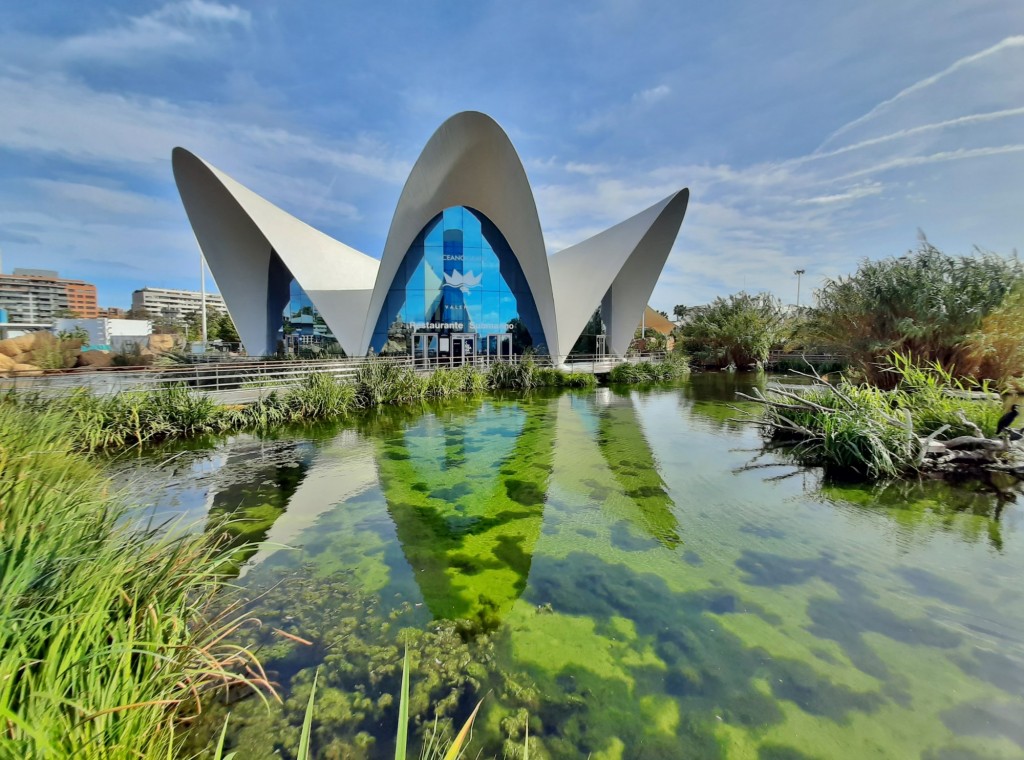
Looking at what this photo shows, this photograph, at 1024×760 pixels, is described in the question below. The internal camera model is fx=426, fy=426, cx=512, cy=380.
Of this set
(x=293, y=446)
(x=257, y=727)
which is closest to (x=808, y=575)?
(x=257, y=727)

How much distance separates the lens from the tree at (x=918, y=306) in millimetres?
8680

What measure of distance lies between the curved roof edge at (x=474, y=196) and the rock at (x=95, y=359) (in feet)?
30.6

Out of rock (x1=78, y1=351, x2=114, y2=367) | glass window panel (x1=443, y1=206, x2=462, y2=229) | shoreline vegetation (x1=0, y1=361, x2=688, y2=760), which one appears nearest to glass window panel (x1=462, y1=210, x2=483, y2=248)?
glass window panel (x1=443, y1=206, x2=462, y2=229)

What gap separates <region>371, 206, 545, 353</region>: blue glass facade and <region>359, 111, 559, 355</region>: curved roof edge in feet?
1.52

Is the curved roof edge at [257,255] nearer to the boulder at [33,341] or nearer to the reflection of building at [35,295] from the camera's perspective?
the boulder at [33,341]

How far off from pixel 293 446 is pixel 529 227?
15904mm

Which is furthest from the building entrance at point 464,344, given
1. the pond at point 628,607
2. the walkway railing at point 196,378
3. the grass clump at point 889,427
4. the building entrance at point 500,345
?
the grass clump at point 889,427

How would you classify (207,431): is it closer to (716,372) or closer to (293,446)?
(293,446)

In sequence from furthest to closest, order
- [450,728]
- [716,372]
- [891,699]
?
[716,372], [891,699], [450,728]

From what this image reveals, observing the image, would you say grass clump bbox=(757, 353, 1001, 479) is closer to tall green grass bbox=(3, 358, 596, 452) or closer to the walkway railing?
tall green grass bbox=(3, 358, 596, 452)

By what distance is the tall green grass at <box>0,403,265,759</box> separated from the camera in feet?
4.40

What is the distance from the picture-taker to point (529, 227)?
809 inches

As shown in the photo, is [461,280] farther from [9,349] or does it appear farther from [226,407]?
[9,349]

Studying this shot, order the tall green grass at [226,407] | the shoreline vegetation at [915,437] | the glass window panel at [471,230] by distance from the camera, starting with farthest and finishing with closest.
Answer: the glass window panel at [471,230]
the tall green grass at [226,407]
the shoreline vegetation at [915,437]
